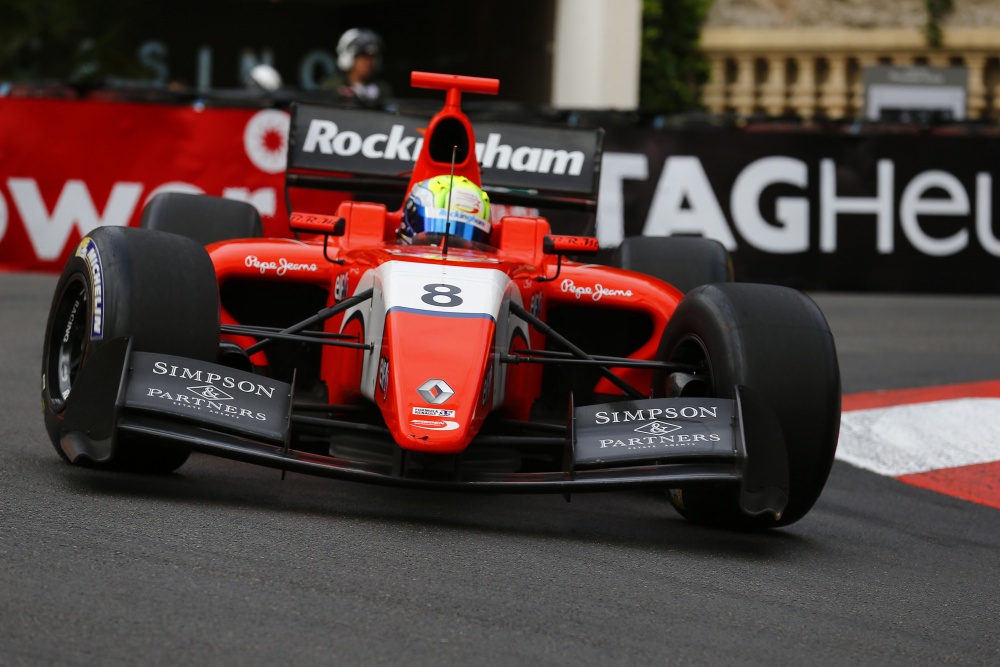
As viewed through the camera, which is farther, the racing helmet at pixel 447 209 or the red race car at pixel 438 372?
the racing helmet at pixel 447 209

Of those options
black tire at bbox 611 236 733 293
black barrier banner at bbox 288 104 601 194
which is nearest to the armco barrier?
black barrier banner at bbox 288 104 601 194

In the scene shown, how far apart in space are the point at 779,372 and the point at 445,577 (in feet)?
4.77

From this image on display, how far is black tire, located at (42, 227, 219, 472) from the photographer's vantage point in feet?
16.5

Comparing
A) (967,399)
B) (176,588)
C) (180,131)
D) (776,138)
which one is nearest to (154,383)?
(176,588)

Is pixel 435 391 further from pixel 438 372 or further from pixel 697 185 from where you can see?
pixel 697 185

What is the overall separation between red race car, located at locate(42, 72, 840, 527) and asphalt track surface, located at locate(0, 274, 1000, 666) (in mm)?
187

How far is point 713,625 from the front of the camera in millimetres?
3939

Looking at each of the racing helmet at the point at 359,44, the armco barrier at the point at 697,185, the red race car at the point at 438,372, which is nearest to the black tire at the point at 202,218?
the red race car at the point at 438,372

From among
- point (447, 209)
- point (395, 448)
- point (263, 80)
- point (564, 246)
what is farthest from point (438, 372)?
point (263, 80)

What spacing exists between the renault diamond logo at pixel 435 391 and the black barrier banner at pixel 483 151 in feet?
10.1

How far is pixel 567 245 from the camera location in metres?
→ 6.12

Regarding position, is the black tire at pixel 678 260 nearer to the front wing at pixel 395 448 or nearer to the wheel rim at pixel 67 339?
Result: the front wing at pixel 395 448

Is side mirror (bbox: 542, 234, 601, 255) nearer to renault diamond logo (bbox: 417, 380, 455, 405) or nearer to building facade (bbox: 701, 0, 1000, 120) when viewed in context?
renault diamond logo (bbox: 417, 380, 455, 405)

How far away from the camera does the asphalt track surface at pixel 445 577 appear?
3.53 m
